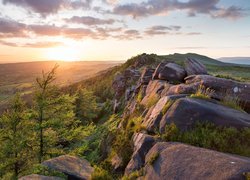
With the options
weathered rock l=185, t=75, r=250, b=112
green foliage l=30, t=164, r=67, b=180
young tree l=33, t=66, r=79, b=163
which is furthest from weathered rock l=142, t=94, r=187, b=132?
young tree l=33, t=66, r=79, b=163

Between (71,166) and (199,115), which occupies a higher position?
(199,115)

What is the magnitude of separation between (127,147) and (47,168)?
4458 millimetres

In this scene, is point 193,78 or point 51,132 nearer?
point 193,78

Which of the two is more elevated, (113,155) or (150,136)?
(150,136)

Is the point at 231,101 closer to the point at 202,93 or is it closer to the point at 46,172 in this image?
the point at 202,93

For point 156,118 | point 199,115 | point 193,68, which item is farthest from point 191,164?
point 193,68

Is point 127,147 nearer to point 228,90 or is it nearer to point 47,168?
point 47,168

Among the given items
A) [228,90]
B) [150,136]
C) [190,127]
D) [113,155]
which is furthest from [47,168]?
[228,90]

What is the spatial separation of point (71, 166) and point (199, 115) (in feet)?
25.9

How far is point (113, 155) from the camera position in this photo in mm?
15812

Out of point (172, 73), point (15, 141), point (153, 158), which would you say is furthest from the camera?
point (15, 141)

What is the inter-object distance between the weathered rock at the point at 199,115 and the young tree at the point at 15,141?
14775mm

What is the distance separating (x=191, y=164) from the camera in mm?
9188

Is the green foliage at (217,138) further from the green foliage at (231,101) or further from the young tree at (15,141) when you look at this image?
the young tree at (15,141)
